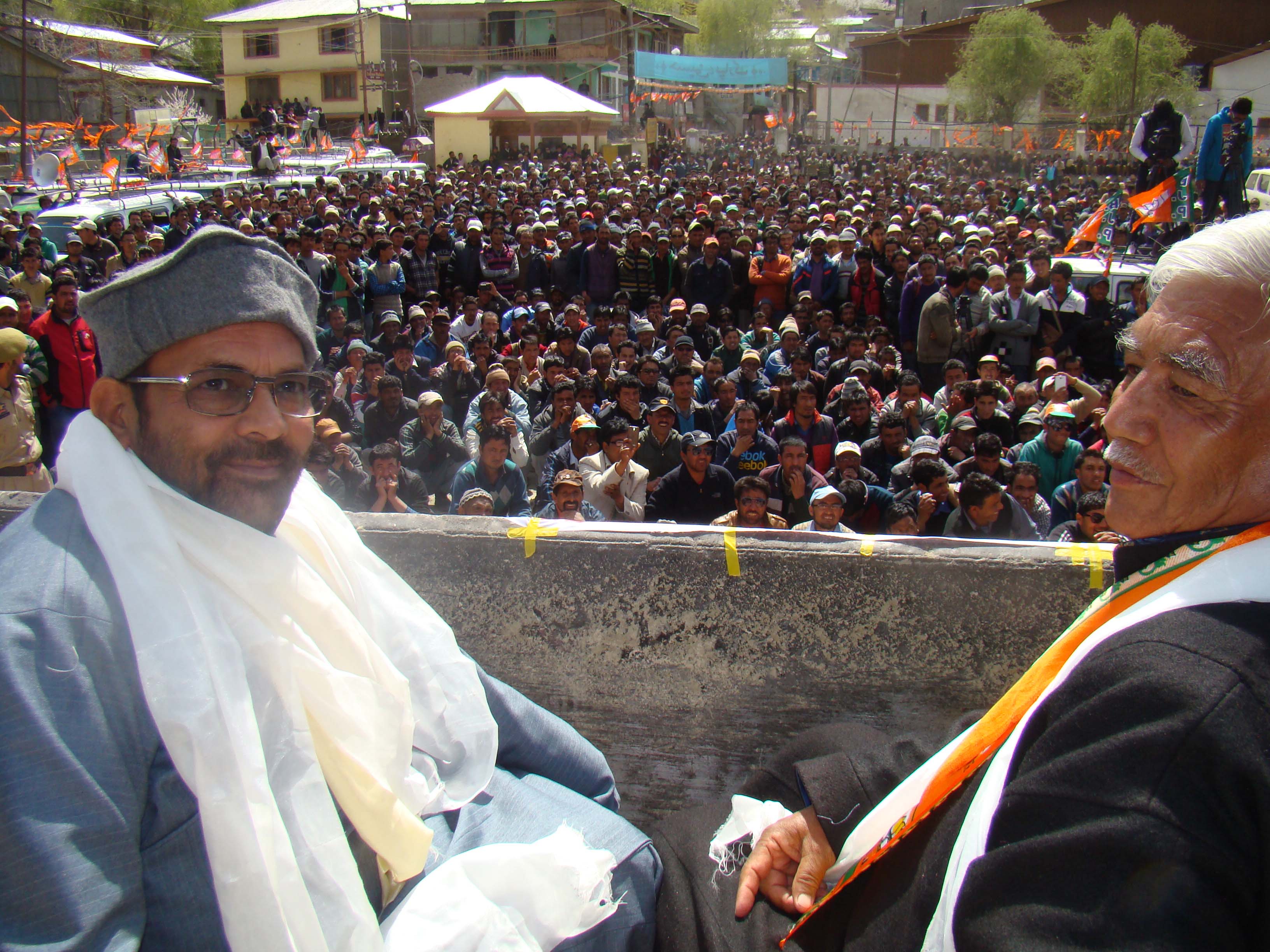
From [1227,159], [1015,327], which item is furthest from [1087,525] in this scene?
[1227,159]

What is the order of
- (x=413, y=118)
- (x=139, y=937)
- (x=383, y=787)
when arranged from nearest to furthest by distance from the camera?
1. (x=139, y=937)
2. (x=383, y=787)
3. (x=413, y=118)

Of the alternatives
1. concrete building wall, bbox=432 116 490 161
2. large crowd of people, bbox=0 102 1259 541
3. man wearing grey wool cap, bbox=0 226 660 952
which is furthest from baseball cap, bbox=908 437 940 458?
concrete building wall, bbox=432 116 490 161

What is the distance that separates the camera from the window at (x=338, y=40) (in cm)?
4422

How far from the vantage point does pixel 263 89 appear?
46.7 metres

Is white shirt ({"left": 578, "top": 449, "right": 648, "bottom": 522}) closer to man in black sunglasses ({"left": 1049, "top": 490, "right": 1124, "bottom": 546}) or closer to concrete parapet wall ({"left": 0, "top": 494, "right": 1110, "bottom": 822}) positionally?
man in black sunglasses ({"left": 1049, "top": 490, "right": 1124, "bottom": 546})

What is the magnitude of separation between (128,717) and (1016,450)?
6244 millimetres

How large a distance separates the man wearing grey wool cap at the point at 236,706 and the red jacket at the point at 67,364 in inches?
264

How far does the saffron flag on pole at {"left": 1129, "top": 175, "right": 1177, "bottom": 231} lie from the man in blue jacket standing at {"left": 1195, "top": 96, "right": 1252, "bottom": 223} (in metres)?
0.36

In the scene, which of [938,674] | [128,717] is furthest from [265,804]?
[938,674]

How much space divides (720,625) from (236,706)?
55.4 inches

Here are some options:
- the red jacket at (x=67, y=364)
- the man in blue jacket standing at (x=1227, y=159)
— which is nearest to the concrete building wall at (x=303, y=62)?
the red jacket at (x=67, y=364)

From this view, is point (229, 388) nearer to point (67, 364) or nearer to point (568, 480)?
point (568, 480)

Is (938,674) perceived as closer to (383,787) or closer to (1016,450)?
(383,787)

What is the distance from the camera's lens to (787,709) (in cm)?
250
